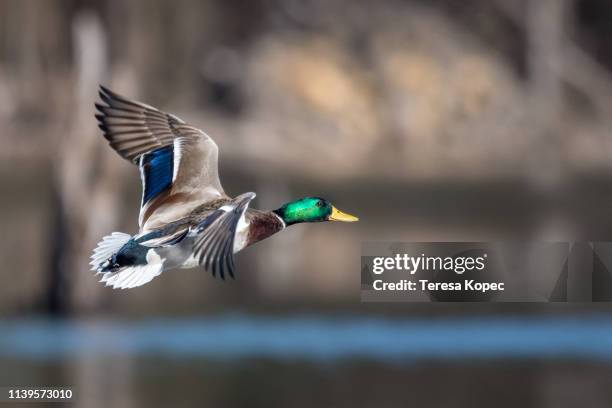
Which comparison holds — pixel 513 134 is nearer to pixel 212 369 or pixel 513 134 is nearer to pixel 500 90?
pixel 500 90

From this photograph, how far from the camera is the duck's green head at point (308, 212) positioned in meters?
4.92

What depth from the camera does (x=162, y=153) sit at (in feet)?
16.6

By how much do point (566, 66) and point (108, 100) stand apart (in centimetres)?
2440

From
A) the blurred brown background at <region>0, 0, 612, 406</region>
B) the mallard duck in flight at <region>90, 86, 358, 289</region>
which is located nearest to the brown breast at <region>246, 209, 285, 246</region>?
the mallard duck in flight at <region>90, 86, 358, 289</region>

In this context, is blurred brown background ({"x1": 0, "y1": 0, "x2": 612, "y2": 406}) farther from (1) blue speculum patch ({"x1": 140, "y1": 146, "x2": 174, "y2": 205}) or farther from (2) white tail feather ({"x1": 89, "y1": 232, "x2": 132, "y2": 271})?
(2) white tail feather ({"x1": 89, "y1": 232, "x2": 132, "y2": 271})

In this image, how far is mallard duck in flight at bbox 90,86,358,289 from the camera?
166 inches

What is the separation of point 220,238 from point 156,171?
0.85 meters

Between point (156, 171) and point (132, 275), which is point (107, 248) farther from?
point (156, 171)

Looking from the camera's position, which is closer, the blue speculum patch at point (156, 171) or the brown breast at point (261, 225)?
Answer: the brown breast at point (261, 225)

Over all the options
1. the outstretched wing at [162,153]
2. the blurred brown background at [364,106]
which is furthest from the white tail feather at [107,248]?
the blurred brown background at [364,106]

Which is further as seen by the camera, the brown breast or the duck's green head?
the duck's green head

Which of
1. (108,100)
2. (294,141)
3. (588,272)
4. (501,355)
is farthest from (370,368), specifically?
(294,141)

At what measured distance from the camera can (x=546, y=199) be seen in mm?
22766

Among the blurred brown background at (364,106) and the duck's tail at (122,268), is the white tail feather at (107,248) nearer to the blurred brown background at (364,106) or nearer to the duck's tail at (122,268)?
the duck's tail at (122,268)
